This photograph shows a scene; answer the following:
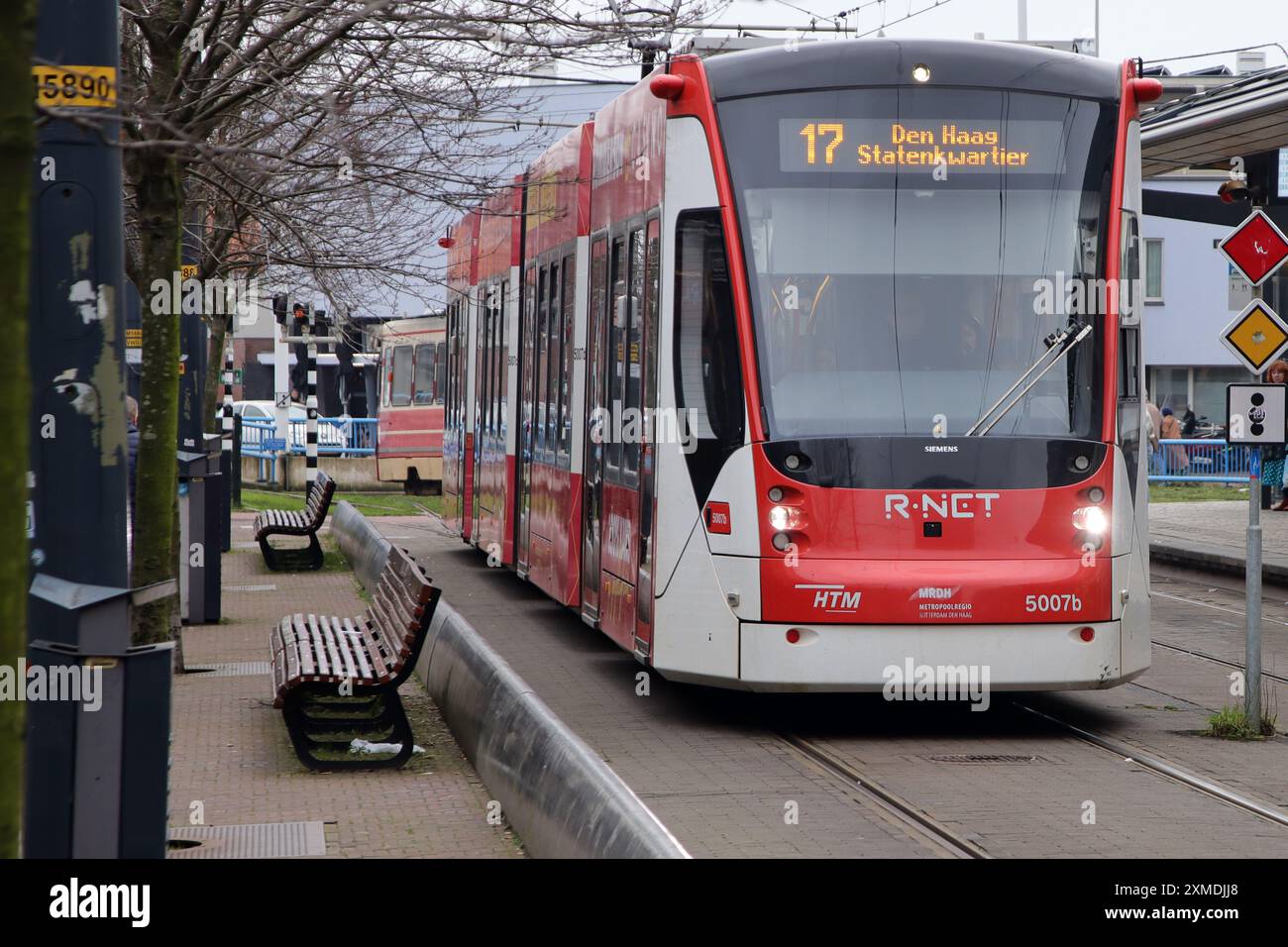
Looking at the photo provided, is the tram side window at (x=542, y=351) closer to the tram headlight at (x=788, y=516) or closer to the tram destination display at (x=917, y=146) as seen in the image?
the tram destination display at (x=917, y=146)

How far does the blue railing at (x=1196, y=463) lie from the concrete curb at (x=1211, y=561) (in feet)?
53.5

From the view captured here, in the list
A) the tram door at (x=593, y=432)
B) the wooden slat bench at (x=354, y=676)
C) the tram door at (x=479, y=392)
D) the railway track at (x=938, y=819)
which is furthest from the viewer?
the tram door at (x=479, y=392)

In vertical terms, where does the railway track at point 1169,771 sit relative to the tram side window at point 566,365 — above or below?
below

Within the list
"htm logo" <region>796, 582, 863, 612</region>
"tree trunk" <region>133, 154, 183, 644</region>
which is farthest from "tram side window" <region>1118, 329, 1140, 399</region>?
"tree trunk" <region>133, 154, 183, 644</region>

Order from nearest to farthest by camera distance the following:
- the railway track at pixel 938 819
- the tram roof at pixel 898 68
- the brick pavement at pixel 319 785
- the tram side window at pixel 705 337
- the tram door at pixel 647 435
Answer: the railway track at pixel 938 819, the brick pavement at pixel 319 785, the tram side window at pixel 705 337, the tram roof at pixel 898 68, the tram door at pixel 647 435

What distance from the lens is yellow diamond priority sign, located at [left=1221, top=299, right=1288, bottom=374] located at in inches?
412

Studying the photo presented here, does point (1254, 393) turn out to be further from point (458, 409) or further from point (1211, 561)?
point (458, 409)

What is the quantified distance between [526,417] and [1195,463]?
26075 mm

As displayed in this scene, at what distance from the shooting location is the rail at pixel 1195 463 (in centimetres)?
3866

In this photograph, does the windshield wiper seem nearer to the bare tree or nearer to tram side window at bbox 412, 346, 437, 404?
the bare tree

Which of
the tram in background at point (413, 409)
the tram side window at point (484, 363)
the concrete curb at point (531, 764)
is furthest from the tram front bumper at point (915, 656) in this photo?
the tram in background at point (413, 409)

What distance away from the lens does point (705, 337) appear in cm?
997

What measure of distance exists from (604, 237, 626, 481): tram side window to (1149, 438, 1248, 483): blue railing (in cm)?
2854

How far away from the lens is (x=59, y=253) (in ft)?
17.8
